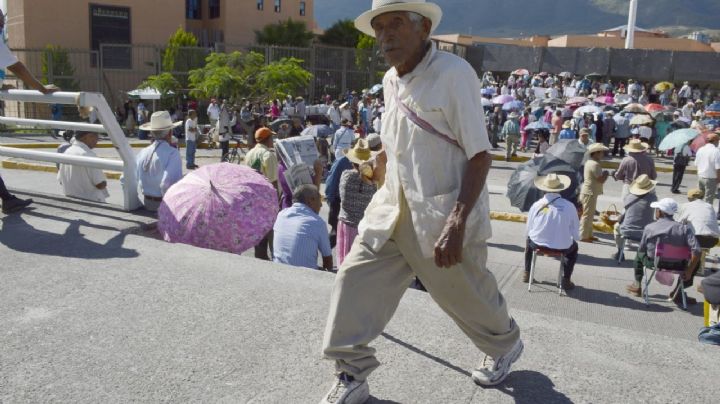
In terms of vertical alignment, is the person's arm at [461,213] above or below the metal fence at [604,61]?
below

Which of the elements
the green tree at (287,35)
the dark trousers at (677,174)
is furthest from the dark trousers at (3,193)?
the green tree at (287,35)

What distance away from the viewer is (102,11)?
133ft

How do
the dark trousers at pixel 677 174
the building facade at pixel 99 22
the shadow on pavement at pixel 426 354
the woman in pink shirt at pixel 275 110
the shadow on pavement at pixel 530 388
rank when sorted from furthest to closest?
the building facade at pixel 99 22 → the woman in pink shirt at pixel 275 110 → the dark trousers at pixel 677 174 → the shadow on pavement at pixel 426 354 → the shadow on pavement at pixel 530 388

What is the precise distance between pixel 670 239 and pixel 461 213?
18.7ft

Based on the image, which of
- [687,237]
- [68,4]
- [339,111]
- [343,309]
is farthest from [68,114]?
[343,309]

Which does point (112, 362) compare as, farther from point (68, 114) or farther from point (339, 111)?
point (68, 114)

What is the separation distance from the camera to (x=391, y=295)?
268cm

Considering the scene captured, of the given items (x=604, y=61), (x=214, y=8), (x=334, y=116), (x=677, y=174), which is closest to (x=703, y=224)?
(x=677, y=174)

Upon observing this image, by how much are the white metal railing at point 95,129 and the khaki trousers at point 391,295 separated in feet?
11.1

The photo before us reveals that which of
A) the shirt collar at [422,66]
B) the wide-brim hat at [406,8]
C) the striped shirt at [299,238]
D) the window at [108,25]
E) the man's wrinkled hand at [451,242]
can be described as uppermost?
A: the window at [108,25]

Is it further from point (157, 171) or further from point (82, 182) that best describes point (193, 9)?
point (157, 171)

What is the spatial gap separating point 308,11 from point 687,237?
172 ft

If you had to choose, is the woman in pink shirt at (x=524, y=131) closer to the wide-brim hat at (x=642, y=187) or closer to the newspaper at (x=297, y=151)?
the wide-brim hat at (x=642, y=187)

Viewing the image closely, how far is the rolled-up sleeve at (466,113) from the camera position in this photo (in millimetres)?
2426
